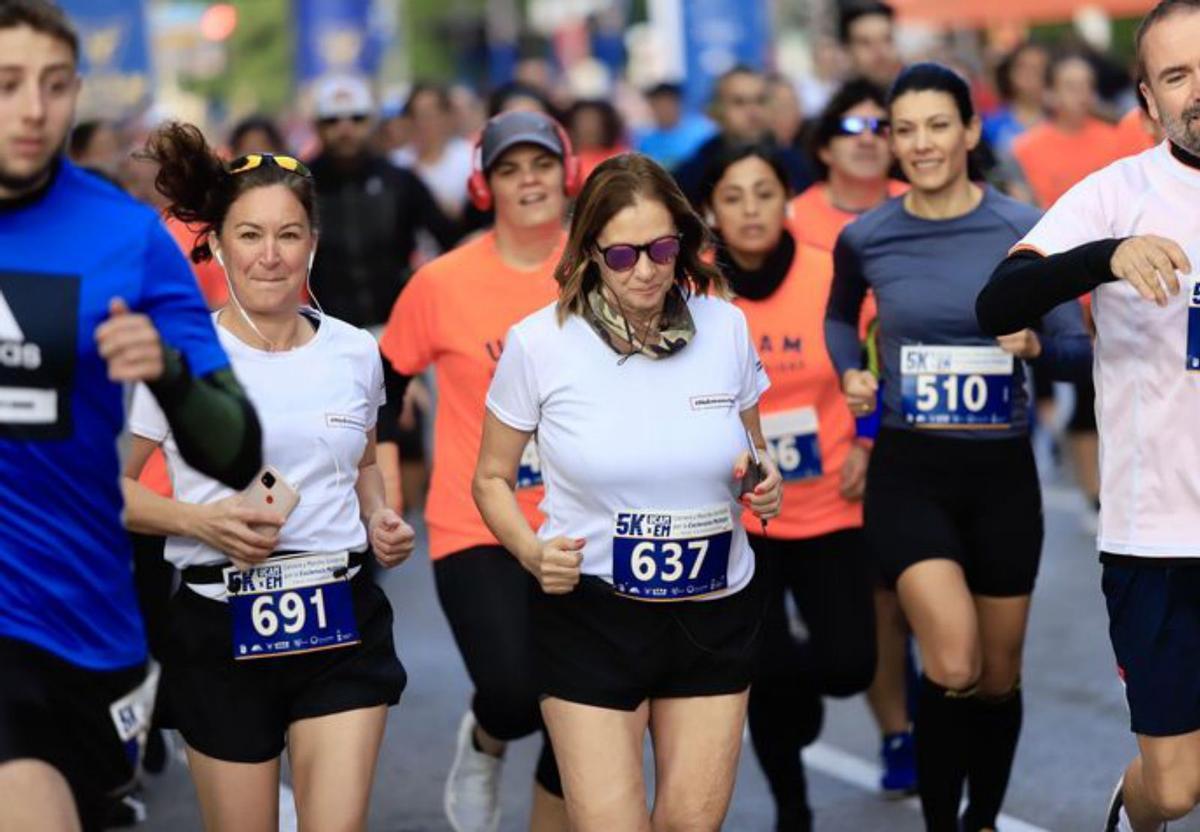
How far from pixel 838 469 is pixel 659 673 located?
76.5 inches

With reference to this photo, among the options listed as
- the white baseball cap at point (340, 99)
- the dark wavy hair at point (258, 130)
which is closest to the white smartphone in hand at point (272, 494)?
the white baseball cap at point (340, 99)

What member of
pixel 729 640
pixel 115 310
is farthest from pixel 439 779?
pixel 115 310

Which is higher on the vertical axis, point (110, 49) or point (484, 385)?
point (110, 49)

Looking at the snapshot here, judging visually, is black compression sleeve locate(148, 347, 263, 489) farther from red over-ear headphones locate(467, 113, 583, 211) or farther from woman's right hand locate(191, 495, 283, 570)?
red over-ear headphones locate(467, 113, 583, 211)

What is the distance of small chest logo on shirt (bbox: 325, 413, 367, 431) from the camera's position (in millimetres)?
5227

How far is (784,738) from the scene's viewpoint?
22.2 ft

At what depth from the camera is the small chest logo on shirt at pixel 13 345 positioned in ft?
13.9

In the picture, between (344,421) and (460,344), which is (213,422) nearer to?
(344,421)

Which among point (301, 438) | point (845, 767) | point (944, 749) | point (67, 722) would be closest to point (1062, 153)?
point (845, 767)

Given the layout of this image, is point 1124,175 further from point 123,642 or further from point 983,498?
point 123,642

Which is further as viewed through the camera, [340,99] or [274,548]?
[340,99]

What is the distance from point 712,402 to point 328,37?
19.3 meters

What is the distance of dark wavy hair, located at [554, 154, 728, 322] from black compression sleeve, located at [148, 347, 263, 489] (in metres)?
1.15

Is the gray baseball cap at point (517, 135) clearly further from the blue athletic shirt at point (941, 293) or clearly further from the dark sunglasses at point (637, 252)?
the dark sunglasses at point (637, 252)
